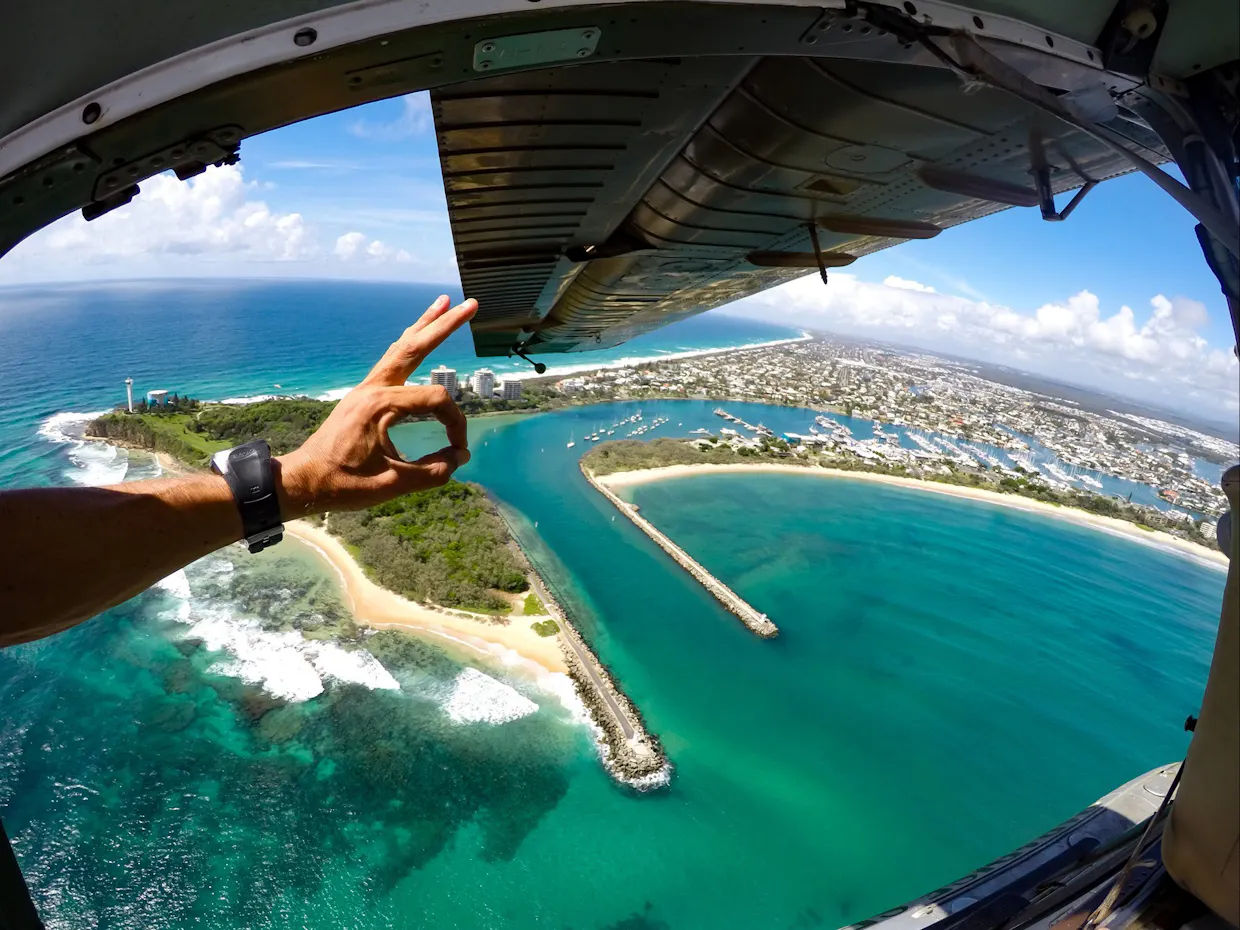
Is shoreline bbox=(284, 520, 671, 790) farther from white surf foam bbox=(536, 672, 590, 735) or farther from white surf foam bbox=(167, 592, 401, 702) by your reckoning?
white surf foam bbox=(167, 592, 401, 702)

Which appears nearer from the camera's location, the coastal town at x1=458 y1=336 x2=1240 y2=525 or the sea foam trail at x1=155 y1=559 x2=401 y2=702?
the sea foam trail at x1=155 y1=559 x2=401 y2=702

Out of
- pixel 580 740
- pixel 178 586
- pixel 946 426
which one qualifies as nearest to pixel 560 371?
pixel 946 426

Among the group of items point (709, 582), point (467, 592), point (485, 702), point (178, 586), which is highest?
point (178, 586)

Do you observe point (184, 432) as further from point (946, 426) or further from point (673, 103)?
point (946, 426)

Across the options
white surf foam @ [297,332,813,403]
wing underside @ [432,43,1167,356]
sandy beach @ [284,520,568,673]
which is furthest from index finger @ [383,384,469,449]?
white surf foam @ [297,332,813,403]

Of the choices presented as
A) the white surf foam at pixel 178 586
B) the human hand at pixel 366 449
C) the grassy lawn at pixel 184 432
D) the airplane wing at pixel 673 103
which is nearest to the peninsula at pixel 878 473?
the grassy lawn at pixel 184 432
